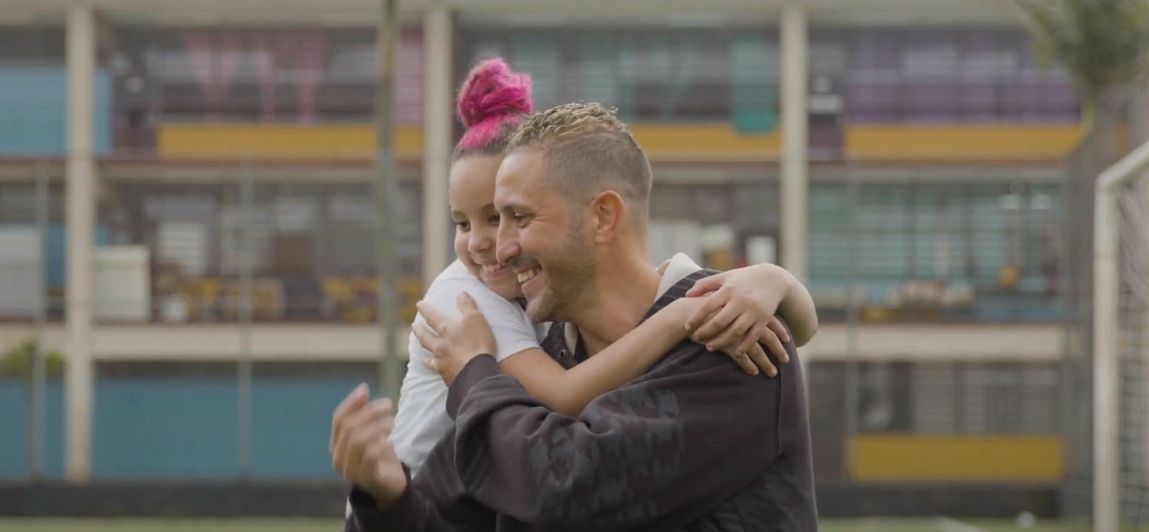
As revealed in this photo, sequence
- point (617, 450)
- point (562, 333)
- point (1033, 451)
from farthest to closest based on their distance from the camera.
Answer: point (1033, 451) → point (562, 333) → point (617, 450)

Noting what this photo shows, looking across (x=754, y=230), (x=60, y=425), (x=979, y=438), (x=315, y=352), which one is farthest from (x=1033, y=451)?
(x=60, y=425)

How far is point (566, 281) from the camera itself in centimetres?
237

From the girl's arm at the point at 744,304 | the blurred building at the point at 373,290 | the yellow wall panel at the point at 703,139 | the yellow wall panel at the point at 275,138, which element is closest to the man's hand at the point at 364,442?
the girl's arm at the point at 744,304

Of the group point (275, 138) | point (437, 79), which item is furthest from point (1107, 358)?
point (275, 138)

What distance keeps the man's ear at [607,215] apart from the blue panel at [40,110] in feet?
67.1

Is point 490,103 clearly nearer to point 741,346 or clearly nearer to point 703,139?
point 741,346

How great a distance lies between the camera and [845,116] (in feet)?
79.7

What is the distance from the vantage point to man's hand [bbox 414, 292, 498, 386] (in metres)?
2.42

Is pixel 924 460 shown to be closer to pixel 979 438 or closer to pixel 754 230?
pixel 979 438

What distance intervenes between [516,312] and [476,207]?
0.26m

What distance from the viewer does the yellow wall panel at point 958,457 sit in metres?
17.0

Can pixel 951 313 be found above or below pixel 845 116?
below

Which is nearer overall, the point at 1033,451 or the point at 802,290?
the point at 802,290

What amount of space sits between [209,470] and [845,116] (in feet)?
33.2
